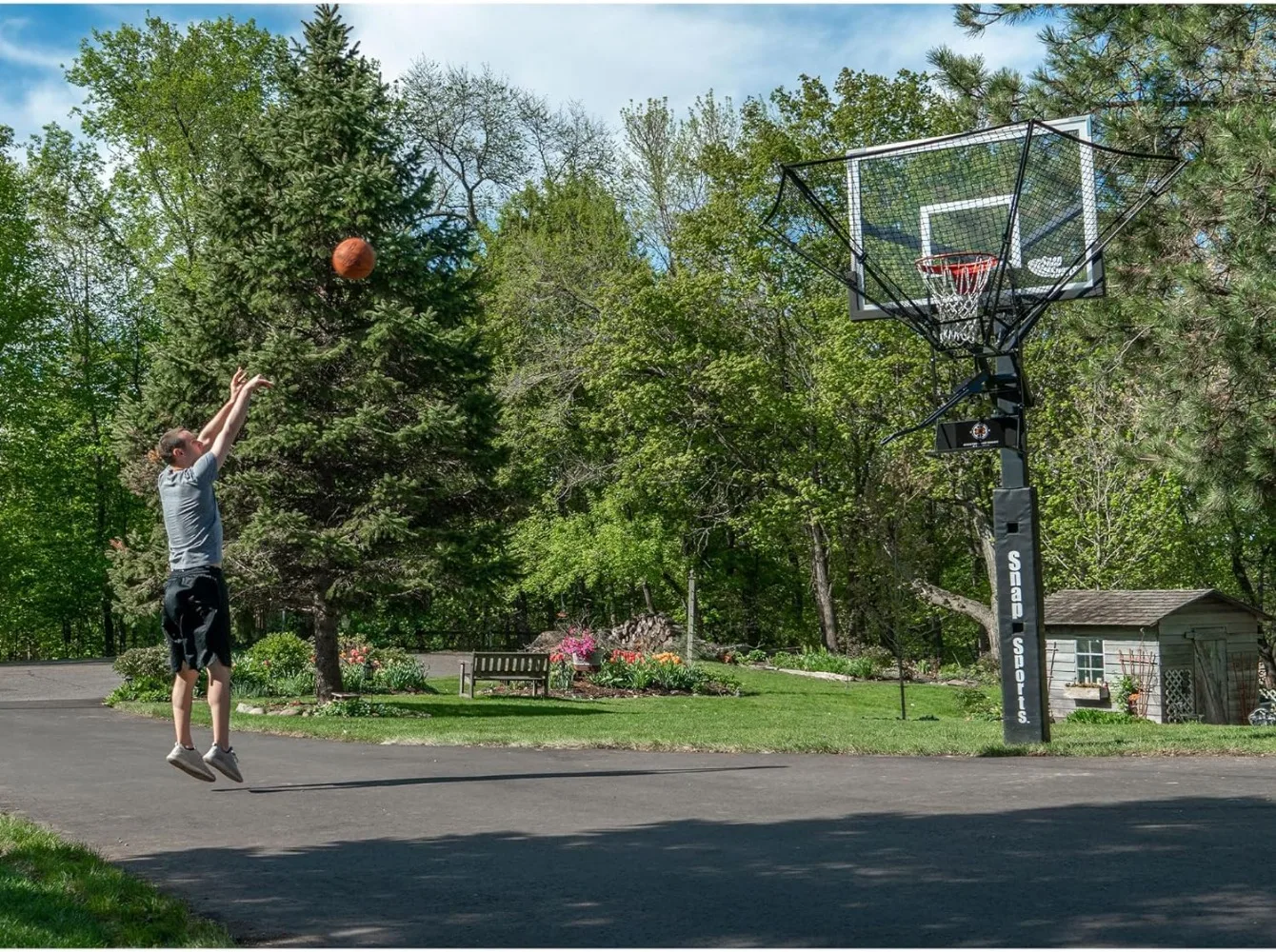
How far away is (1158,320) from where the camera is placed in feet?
58.7

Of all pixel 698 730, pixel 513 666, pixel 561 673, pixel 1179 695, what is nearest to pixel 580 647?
pixel 561 673

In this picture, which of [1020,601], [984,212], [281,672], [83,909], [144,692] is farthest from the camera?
[281,672]

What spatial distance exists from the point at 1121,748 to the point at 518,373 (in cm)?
3142

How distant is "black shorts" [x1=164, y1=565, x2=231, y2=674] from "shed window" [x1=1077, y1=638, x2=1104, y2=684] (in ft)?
79.2

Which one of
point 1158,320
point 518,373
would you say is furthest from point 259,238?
point 518,373

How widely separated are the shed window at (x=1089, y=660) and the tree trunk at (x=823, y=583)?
14211 millimetres

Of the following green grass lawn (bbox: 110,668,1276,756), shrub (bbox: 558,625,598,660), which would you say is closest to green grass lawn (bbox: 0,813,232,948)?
green grass lawn (bbox: 110,668,1276,756)

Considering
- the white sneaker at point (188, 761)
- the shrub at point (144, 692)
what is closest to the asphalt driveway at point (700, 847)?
the white sneaker at point (188, 761)

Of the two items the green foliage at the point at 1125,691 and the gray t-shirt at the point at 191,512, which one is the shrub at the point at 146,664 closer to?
the gray t-shirt at the point at 191,512

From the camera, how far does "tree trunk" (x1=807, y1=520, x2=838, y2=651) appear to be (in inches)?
1729

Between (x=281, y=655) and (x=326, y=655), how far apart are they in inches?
160

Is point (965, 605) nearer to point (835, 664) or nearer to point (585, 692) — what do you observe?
point (835, 664)

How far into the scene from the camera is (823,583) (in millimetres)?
44250

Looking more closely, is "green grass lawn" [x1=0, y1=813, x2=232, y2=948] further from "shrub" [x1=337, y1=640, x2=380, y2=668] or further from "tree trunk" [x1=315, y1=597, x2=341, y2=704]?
"shrub" [x1=337, y1=640, x2=380, y2=668]
